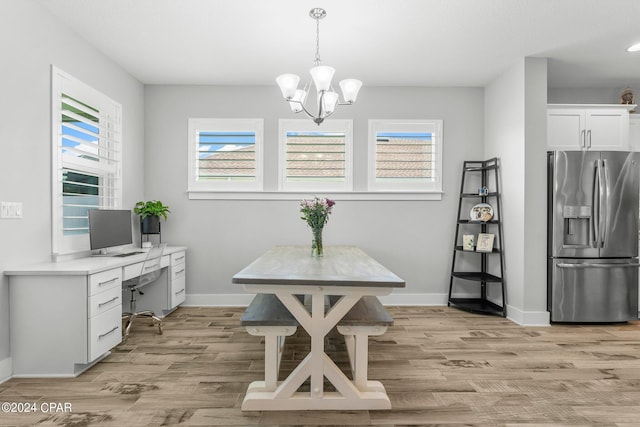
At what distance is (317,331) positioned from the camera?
2.15 meters

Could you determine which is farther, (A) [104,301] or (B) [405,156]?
(B) [405,156]

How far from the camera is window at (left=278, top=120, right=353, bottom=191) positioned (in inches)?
179

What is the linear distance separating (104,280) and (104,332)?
38cm

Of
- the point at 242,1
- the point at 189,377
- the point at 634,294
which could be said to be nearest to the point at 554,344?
the point at 634,294

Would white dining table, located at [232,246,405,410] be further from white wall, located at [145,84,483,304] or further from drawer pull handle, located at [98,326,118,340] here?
white wall, located at [145,84,483,304]

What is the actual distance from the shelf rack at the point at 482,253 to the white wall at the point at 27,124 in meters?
3.93

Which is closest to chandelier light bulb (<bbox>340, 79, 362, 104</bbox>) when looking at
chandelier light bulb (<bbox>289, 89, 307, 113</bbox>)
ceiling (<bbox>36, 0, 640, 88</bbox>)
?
chandelier light bulb (<bbox>289, 89, 307, 113</bbox>)

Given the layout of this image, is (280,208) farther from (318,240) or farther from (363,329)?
(363,329)

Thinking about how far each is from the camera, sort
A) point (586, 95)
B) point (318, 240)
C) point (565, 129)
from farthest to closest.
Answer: point (586, 95)
point (565, 129)
point (318, 240)

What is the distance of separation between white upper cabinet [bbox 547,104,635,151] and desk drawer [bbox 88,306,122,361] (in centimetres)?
450

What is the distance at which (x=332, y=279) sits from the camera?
6.77ft

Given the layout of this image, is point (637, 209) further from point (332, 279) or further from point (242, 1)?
point (242, 1)

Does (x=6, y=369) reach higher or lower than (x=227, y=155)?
lower

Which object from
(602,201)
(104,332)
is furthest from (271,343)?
(602,201)
